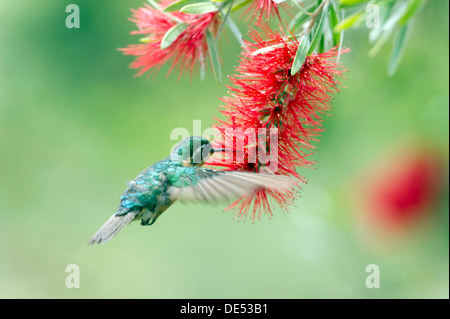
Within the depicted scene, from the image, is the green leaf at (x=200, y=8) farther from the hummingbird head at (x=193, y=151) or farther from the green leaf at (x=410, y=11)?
the green leaf at (x=410, y=11)

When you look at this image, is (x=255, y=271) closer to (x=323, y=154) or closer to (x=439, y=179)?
(x=323, y=154)

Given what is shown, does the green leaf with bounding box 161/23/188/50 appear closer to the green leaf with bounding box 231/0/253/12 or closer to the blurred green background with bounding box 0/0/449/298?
the green leaf with bounding box 231/0/253/12

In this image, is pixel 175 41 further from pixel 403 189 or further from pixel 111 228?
pixel 403 189

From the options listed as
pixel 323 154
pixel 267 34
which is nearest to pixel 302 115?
pixel 267 34

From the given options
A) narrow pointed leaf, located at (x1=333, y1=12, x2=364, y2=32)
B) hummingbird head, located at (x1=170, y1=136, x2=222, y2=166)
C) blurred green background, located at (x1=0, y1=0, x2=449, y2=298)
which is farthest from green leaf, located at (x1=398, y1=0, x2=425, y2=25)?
blurred green background, located at (x1=0, y1=0, x2=449, y2=298)

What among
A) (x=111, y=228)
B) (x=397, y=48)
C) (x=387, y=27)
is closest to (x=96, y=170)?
(x=111, y=228)

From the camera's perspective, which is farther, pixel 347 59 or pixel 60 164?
pixel 60 164
